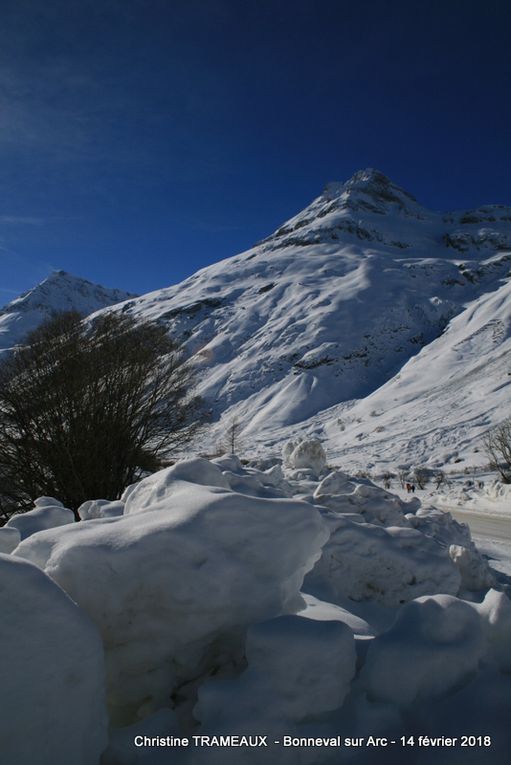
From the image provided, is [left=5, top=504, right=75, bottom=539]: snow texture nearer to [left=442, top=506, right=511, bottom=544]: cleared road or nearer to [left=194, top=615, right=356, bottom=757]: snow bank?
[left=194, top=615, right=356, bottom=757]: snow bank

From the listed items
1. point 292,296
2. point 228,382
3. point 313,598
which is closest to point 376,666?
point 313,598

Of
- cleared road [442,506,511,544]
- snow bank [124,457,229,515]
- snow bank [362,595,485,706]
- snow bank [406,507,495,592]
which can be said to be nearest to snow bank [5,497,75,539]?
snow bank [124,457,229,515]

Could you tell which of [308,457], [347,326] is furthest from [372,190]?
[308,457]

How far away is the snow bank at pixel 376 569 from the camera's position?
174 inches

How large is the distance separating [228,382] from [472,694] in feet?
246

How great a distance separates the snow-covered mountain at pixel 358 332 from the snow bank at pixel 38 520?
794cm

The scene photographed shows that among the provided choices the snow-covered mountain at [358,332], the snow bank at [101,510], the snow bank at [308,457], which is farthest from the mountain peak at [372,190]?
the snow bank at [101,510]

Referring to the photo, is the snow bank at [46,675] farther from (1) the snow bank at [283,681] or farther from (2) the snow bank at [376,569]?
(2) the snow bank at [376,569]

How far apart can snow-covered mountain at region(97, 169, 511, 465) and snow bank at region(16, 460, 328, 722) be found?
936 centimetres

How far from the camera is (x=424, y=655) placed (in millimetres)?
2146

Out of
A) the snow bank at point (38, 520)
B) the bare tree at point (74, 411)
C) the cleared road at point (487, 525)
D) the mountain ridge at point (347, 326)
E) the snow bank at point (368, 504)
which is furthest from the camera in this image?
the mountain ridge at point (347, 326)

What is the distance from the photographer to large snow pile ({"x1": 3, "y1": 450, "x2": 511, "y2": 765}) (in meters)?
1.92

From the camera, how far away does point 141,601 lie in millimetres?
2230

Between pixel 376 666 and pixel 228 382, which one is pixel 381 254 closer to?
pixel 228 382
